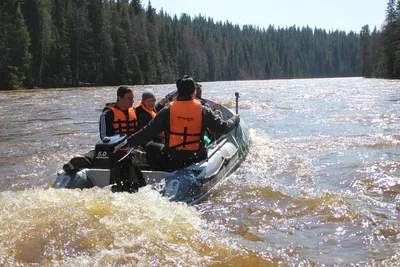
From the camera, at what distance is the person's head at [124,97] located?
6078 millimetres

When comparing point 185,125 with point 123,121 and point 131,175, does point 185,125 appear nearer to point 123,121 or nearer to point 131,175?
point 131,175

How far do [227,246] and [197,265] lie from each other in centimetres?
52

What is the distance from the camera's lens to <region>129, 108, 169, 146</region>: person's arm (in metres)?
5.33

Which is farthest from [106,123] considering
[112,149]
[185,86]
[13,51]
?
[13,51]

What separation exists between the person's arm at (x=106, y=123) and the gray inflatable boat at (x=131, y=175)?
0.68m

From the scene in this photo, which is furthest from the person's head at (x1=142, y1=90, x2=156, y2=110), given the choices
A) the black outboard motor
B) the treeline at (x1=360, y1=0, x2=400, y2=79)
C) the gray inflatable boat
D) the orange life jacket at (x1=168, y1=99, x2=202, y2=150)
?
the treeline at (x1=360, y1=0, x2=400, y2=79)

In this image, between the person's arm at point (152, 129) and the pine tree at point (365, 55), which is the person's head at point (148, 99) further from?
the pine tree at point (365, 55)

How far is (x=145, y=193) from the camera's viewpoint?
4949 mm

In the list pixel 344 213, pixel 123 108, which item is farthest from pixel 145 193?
pixel 344 213

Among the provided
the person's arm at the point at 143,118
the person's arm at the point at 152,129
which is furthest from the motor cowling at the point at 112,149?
the person's arm at the point at 143,118

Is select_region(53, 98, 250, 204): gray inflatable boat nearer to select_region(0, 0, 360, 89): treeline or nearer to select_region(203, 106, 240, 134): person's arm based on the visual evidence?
select_region(203, 106, 240, 134): person's arm

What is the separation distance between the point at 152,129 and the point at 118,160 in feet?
2.34

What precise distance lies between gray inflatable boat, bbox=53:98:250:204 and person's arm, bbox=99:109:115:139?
68 cm

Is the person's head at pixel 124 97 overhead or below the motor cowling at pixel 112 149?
overhead
